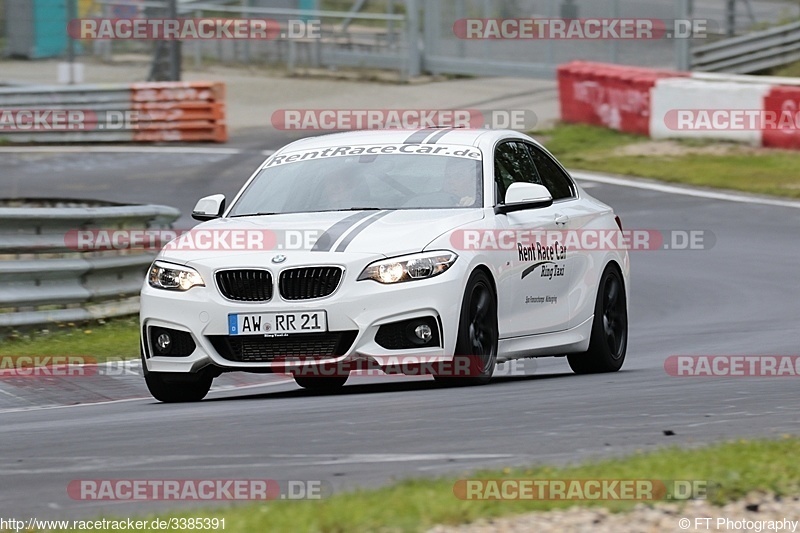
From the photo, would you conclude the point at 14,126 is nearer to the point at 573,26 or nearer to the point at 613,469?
the point at 573,26

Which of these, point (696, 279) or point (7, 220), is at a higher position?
point (7, 220)

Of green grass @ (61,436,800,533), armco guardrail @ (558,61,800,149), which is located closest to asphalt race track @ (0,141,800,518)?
green grass @ (61,436,800,533)

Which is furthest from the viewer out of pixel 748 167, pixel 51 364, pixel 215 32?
pixel 215 32

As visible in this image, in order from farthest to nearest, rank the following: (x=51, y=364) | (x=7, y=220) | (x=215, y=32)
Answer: (x=215, y=32) < (x=7, y=220) < (x=51, y=364)

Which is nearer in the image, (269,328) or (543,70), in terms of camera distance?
(269,328)

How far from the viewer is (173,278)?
30.7ft

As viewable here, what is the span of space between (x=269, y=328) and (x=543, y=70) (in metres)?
28.2

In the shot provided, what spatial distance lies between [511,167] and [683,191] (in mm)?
13248

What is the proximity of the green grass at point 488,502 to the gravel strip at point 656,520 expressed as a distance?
0.19 feet

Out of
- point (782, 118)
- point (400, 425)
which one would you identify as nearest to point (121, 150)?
point (782, 118)

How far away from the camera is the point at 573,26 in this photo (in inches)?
1388

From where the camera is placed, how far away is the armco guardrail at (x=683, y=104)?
83.3ft

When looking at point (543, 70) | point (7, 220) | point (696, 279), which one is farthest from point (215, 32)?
point (7, 220)

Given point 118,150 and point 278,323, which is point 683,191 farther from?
point 278,323
